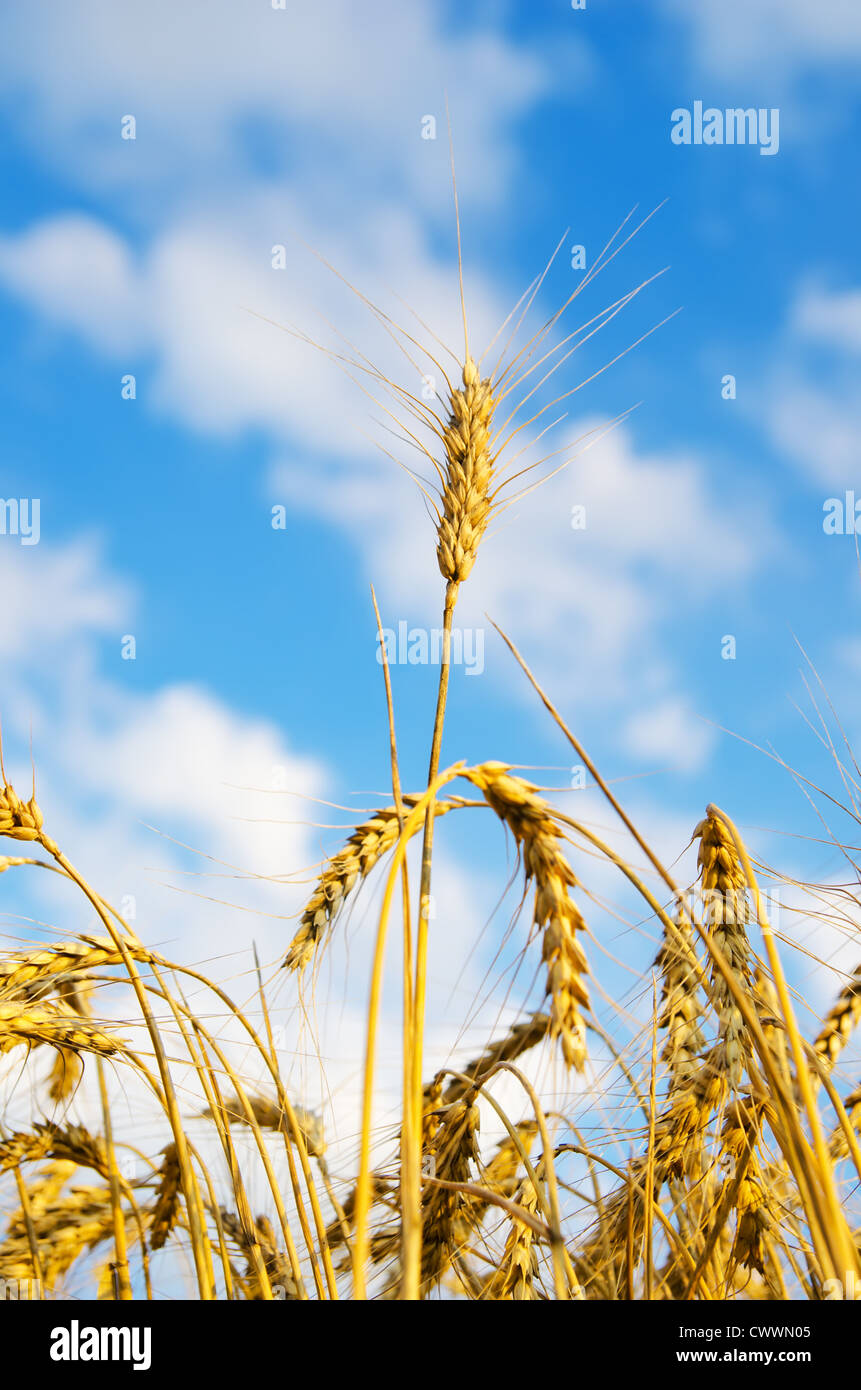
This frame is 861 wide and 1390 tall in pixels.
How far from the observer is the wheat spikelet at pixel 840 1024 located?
252cm

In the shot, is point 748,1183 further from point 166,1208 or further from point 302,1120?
point 166,1208

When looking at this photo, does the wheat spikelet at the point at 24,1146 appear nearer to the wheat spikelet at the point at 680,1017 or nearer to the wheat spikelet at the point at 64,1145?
the wheat spikelet at the point at 64,1145

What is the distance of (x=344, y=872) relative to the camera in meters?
1.74

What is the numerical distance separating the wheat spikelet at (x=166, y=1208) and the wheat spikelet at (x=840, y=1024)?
183 cm

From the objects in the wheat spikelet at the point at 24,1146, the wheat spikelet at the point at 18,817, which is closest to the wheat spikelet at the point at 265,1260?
the wheat spikelet at the point at 24,1146

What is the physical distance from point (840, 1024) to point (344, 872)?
5.44ft

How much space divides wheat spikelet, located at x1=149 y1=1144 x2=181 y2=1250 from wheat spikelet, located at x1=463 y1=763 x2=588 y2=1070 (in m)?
1.78

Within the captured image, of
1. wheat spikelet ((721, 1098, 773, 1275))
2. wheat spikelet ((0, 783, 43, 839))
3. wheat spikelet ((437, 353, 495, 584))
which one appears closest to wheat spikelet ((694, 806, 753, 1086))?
wheat spikelet ((721, 1098, 773, 1275))

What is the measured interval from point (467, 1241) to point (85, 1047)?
1.00 meters

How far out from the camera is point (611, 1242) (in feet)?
6.79

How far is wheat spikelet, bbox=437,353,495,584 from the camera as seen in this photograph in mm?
2152

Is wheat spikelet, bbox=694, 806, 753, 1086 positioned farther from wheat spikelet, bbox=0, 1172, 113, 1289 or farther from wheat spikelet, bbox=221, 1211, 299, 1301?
wheat spikelet, bbox=0, 1172, 113, 1289
